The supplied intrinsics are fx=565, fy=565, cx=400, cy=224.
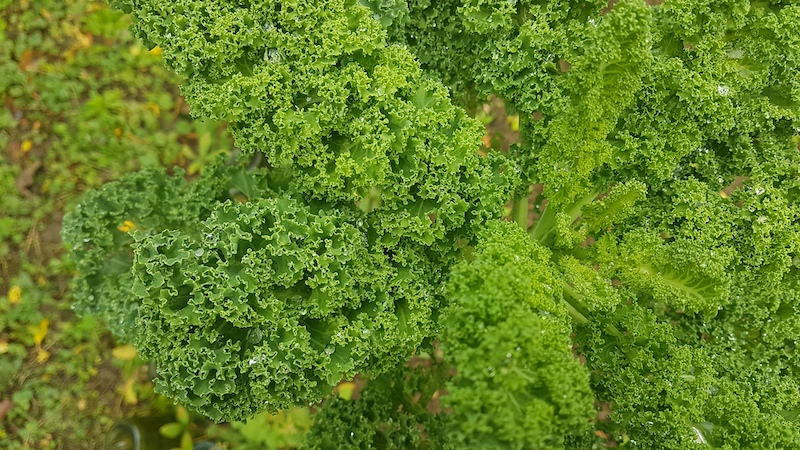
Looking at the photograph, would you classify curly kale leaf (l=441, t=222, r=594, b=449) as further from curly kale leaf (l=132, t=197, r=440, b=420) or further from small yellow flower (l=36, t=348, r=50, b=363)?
small yellow flower (l=36, t=348, r=50, b=363)

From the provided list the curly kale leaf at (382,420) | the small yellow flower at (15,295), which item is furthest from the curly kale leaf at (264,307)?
the small yellow flower at (15,295)

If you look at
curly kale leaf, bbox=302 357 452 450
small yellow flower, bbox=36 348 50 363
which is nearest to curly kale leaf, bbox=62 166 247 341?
curly kale leaf, bbox=302 357 452 450

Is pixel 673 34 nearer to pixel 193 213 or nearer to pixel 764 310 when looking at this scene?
pixel 764 310

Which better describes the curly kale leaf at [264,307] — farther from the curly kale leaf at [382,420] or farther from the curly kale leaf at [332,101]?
the curly kale leaf at [382,420]

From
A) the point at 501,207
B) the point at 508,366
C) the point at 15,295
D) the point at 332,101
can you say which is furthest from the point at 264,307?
the point at 15,295

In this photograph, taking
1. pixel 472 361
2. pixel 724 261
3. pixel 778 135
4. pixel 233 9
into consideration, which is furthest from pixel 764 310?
pixel 233 9

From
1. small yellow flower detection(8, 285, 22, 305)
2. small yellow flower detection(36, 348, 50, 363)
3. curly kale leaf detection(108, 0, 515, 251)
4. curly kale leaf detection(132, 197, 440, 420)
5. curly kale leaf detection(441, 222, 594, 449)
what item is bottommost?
small yellow flower detection(36, 348, 50, 363)

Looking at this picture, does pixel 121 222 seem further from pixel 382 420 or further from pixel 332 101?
pixel 382 420
